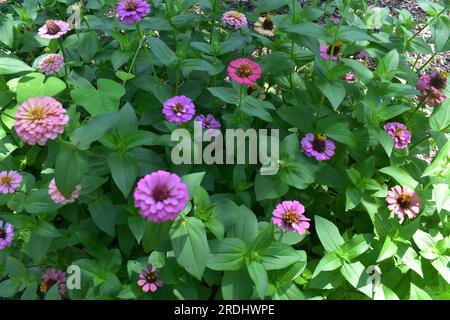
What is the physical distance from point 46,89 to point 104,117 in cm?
39

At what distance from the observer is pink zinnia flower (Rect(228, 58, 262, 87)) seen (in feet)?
5.73

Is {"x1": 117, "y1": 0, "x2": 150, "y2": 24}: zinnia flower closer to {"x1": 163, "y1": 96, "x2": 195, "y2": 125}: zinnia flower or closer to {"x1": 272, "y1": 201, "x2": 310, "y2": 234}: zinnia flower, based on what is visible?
{"x1": 163, "y1": 96, "x2": 195, "y2": 125}: zinnia flower

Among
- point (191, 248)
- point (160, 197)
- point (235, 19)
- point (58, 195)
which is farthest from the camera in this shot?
point (235, 19)

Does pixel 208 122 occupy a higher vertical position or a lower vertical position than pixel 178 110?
lower

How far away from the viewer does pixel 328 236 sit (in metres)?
1.77

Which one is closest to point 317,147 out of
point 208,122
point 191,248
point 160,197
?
point 208,122

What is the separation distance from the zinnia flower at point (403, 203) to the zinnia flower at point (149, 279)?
1.00 meters

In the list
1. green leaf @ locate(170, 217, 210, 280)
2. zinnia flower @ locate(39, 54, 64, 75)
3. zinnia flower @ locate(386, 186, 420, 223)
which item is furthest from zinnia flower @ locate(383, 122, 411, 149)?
zinnia flower @ locate(39, 54, 64, 75)

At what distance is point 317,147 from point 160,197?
90 cm

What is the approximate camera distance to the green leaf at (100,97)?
1604 mm

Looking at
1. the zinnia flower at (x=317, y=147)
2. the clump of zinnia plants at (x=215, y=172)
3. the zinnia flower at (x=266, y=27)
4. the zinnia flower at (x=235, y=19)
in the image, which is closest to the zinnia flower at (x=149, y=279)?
the clump of zinnia plants at (x=215, y=172)

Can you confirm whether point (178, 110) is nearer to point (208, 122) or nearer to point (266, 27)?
point (208, 122)

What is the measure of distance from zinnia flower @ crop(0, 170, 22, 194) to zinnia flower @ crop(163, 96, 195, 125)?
0.70m

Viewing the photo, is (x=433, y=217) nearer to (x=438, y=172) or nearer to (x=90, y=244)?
(x=438, y=172)
